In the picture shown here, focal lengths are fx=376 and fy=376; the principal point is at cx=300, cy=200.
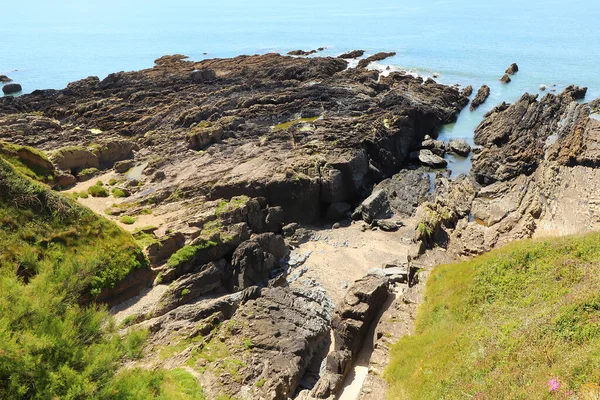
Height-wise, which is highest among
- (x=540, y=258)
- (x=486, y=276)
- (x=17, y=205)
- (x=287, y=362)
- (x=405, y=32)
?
(x=405, y=32)

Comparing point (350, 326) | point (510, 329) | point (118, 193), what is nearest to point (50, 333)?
point (350, 326)

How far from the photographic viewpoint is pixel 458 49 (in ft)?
355

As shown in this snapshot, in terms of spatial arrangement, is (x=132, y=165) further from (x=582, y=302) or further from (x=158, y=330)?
(x=582, y=302)

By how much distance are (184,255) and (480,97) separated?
64430 mm

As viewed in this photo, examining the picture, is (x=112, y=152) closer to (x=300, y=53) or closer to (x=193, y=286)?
(x=193, y=286)

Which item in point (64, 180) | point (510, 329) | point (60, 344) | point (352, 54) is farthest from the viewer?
point (352, 54)

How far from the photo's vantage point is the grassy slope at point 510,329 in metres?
11.2

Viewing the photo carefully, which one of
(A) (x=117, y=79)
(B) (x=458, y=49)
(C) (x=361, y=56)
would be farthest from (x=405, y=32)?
(A) (x=117, y=79)

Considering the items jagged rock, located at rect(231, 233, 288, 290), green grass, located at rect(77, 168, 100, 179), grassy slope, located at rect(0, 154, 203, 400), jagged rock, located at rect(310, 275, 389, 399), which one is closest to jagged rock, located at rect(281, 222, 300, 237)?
jagged rock, located at rect(231, 233, 288, 290)

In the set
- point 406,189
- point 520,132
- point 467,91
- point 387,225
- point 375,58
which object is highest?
point 375,58

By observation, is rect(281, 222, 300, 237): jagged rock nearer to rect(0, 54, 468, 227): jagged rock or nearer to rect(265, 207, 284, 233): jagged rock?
rect(265, 207, 284, 233): jagged rock

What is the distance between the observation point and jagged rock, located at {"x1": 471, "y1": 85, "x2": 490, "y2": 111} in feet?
222

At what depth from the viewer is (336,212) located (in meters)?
37.7

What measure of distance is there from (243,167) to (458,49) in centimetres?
9547
